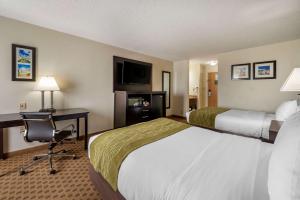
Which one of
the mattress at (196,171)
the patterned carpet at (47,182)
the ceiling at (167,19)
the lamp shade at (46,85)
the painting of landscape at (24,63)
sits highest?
the ceiling at (167,19)

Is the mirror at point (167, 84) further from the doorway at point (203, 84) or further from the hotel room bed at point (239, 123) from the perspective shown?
the hotel room bed at point (239, 123)

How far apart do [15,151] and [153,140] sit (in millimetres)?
2599

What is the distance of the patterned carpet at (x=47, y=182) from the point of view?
1.55 metres

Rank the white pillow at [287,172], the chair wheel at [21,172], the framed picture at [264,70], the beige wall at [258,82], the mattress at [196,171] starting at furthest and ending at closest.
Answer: the framed picture at [264,70] < the beige wall at [258,82] < the chair wheel at [21,172] < the mattress at [196,171] < the white pillow at [287,172]

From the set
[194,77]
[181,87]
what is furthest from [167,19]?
[194,77]

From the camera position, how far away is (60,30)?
281cm

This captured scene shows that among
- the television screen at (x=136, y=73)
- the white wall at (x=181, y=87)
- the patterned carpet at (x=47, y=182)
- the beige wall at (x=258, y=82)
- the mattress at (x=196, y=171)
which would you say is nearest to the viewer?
the mattress at (x=196, y=171)

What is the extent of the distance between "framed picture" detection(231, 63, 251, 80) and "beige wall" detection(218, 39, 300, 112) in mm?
100

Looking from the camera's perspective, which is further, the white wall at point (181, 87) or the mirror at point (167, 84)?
the white wall at point (181, 87)

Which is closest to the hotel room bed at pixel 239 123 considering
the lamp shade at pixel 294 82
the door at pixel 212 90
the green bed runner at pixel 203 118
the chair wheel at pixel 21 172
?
the green bed runner at pixel 203 118

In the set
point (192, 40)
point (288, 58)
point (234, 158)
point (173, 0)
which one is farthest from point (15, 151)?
point (288, 58)

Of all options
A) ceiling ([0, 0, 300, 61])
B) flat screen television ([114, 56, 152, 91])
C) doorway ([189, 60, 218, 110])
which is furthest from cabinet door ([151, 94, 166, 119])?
doorway ([189, 60, 218, 110])

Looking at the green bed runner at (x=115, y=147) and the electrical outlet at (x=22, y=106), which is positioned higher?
the electrical outlet at (x=22, y=106)

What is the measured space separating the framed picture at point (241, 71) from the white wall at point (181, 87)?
5.10 ft
